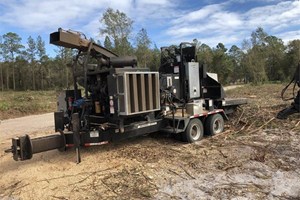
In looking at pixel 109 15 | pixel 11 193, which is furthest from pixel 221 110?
pixel 109 15

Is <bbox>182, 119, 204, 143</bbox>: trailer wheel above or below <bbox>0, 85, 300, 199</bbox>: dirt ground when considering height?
above

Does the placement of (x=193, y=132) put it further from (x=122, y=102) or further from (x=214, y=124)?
(x=122, y=102)

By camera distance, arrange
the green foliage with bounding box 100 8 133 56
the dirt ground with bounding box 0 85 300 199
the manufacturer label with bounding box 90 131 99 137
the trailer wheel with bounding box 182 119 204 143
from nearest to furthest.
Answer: the dirt ground with bounding box 0 85 300 199, the manufacturer label with bounding box 90 131 99 137, the trailer wheel with bounding box 182 119 204 143, the green foliage with bounding box 100 8 133 56

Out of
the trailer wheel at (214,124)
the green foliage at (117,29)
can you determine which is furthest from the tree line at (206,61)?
the trailer wheel at (214,124)

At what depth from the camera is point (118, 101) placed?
6848 mm

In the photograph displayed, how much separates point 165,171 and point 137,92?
1868mm

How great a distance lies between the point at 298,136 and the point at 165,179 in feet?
16.8

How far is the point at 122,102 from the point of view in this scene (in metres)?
6.81

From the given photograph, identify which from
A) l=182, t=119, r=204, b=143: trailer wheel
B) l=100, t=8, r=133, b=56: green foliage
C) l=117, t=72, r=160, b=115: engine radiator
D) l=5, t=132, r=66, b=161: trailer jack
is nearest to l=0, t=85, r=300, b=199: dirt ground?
l=182, t=119, r=204, b=143: trailer wheel

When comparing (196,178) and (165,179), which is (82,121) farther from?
(196,178)

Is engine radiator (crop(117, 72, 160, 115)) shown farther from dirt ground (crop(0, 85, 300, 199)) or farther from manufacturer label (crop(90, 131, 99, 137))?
dirt ground (crop(0, 85, 300, 199))

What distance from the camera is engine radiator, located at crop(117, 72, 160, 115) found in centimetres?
676

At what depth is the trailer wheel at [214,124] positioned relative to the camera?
953 centimetres

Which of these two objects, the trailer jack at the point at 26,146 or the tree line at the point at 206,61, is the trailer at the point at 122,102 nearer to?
the trailer jack at the point at 26,146
